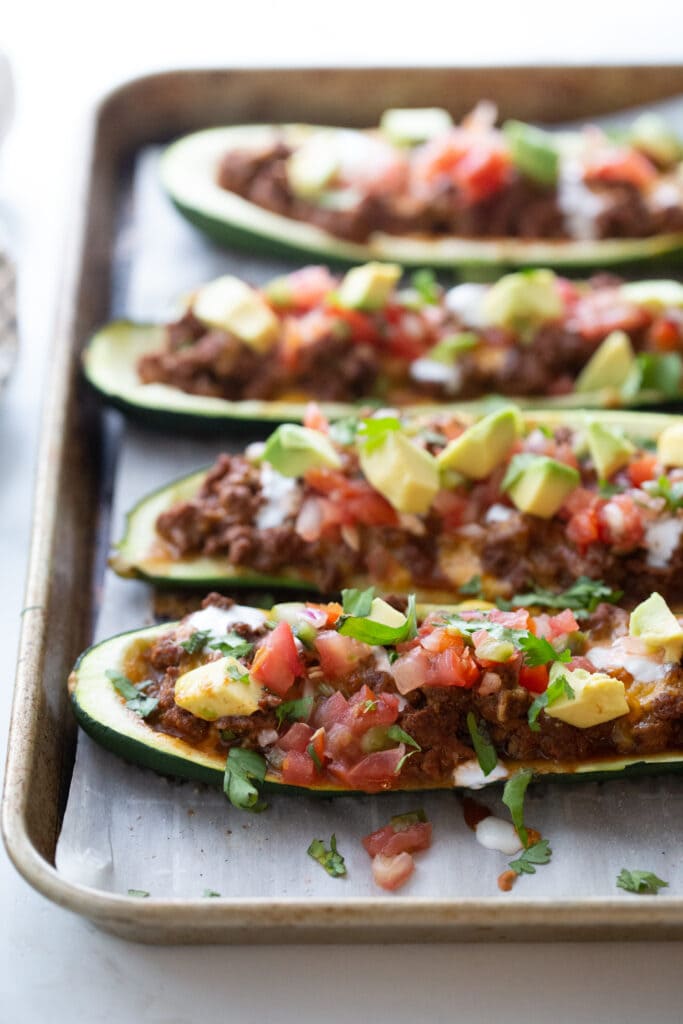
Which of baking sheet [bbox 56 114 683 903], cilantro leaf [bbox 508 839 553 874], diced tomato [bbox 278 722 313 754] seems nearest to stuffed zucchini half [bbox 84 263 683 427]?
diced tomato [bbox 278 722 313 754]

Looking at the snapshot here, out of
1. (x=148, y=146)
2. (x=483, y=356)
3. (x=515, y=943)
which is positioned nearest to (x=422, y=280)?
(x=483, y=356)

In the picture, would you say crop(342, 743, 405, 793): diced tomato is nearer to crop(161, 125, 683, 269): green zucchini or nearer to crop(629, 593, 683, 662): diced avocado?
crop(629, 593, 683, 662): diced avocado

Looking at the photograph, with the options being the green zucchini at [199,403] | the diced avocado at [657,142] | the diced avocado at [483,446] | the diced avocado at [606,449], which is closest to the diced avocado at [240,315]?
the green zucchini at [199,403]

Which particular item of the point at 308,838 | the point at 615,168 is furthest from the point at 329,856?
the point at 615,168

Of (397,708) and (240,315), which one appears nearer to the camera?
(397,708)

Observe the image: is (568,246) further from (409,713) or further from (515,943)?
(515,943)

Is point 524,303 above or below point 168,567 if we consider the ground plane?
above

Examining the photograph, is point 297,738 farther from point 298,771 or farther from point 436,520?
point 436,520
